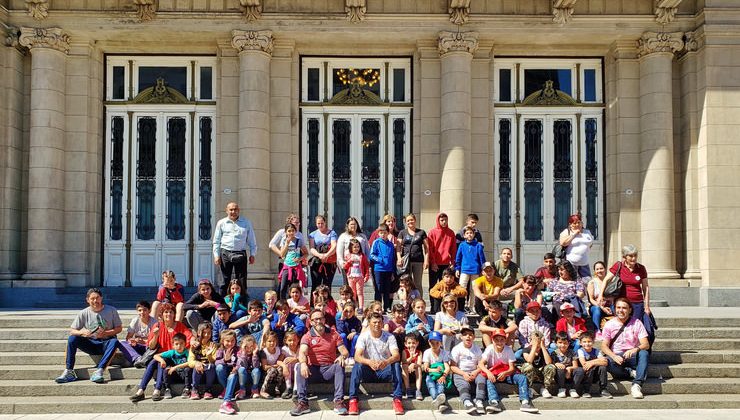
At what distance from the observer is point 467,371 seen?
35.8 ft

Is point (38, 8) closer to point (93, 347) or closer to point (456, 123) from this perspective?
point (93, 347)

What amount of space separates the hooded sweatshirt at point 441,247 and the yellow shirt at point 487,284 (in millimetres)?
1162

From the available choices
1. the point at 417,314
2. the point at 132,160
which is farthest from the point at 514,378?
the point at 132,160

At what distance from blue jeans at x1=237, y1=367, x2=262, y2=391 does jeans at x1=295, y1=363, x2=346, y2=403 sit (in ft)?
2.01

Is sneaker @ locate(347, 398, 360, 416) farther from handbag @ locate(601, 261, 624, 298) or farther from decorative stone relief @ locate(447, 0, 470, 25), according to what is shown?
decorative stone relief @ locate(447, 0, 470, 25)

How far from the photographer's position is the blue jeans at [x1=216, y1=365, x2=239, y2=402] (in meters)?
10.6

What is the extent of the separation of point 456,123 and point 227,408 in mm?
8722

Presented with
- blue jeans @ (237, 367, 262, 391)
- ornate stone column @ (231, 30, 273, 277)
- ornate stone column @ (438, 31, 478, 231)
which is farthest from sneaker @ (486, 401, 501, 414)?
ornate stone column @ (231, 30, 273, 277)

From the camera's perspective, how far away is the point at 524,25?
17.2 metres

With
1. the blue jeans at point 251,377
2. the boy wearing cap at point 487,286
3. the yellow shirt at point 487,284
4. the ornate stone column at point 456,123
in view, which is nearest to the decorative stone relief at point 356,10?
the ornate stone column at point 456,123

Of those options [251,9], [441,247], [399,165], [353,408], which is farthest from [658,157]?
[353,408]

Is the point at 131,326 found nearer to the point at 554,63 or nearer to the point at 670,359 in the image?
the point at 670,359

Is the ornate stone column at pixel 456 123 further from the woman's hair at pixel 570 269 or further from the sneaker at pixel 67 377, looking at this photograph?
the sneaker at pixel 67 377

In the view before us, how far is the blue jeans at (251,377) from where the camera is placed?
10828mm
